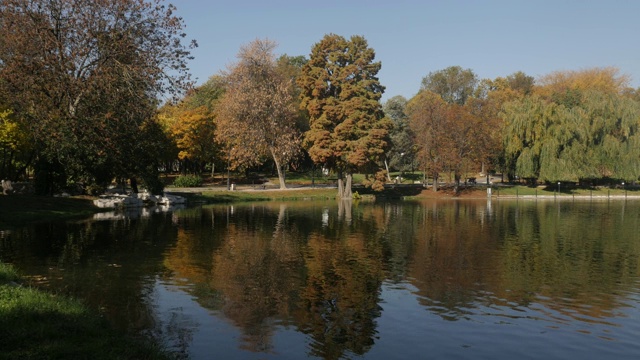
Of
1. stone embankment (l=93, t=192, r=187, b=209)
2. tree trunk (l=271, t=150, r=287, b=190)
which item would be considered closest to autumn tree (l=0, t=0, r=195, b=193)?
stone embankment (l=93, t=192, r=187, b=209)

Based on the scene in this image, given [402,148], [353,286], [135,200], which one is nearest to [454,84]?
[402,148]

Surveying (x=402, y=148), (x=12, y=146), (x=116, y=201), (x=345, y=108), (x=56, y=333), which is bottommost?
(x=56, y=333)

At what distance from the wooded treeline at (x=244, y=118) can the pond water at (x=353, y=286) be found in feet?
28.9

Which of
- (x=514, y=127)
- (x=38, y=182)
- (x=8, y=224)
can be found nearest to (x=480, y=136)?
(x=514, y=127)

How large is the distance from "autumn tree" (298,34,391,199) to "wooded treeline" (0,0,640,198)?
0.57 feet

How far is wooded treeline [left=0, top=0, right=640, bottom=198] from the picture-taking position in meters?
37.1

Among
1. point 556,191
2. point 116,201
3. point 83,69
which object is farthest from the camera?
point 556,191

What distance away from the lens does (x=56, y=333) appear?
10945 millimetres

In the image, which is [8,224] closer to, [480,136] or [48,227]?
[48,227]

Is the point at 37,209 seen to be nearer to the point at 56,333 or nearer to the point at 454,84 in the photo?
the point at 56,333

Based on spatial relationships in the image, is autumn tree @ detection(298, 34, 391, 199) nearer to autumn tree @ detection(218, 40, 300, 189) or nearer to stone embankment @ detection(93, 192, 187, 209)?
autumn tree @ detection(218, 40, 300, 189)

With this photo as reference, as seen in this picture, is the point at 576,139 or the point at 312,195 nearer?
the point at 312,195

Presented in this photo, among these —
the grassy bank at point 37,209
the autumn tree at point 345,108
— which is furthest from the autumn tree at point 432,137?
the grassy bank at point 37,209

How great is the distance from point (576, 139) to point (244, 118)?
4375cm
